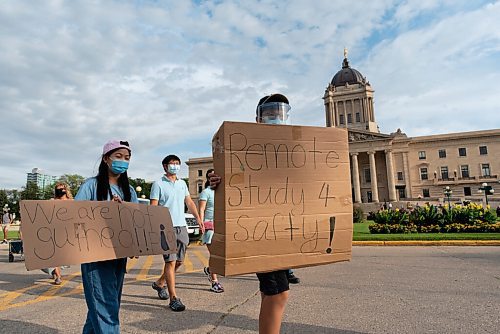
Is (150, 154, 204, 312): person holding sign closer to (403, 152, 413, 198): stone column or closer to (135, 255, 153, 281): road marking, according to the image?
(135, 255, 153, 281): road marking

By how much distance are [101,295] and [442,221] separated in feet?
55.9

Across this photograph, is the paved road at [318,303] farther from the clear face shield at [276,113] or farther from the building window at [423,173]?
the building window at [423,173]

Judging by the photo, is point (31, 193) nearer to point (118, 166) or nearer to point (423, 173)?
point (423, 173)

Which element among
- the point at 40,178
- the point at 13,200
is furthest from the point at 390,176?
the point at 40,178

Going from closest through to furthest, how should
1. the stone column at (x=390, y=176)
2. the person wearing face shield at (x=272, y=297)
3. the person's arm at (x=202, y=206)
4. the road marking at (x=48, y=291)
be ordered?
the person wearing face shield at (x=272, y=297) < the road marking at (x=48, y=291) < the person's arm at (x=202, y=206) < the stone column at (x=390, y=176)

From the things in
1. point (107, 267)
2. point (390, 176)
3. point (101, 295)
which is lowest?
point (101, 295)

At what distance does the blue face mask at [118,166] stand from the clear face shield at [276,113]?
1.21 meters

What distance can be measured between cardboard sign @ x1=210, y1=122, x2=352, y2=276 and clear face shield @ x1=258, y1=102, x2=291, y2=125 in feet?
0.61

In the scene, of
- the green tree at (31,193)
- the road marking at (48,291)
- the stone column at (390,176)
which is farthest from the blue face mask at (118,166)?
the green tree at (31,193)

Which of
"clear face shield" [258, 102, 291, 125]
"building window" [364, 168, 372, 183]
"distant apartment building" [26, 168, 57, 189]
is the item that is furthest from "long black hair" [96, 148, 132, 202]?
"distant apartment building" [26, 168, 57, 189]

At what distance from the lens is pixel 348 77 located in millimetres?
99312

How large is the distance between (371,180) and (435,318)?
234 ft

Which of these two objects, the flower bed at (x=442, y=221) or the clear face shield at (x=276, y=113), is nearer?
the clear face shield at (x=276, y=113)

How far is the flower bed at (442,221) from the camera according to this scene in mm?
16078
